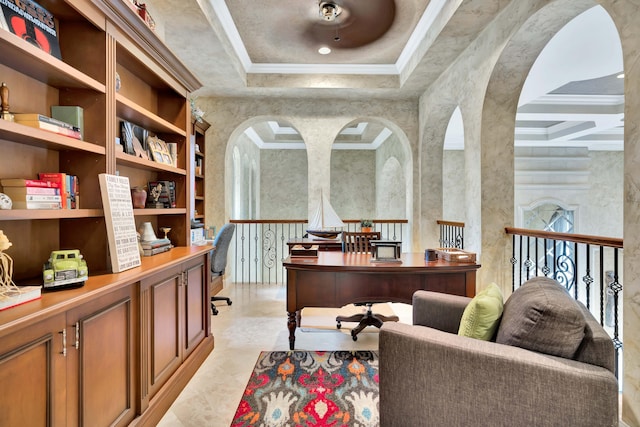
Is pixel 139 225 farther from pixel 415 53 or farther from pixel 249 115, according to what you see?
pixel 415 53

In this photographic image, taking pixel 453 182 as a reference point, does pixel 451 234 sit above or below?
below


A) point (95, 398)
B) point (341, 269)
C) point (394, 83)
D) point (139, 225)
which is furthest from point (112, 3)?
point (394, 83)

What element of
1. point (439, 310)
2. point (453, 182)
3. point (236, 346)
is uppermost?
point (453, 182)

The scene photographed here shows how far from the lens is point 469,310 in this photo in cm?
152

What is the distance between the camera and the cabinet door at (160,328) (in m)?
1.74

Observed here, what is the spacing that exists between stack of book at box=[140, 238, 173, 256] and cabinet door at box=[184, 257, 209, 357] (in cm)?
21

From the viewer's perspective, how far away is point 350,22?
347 cm

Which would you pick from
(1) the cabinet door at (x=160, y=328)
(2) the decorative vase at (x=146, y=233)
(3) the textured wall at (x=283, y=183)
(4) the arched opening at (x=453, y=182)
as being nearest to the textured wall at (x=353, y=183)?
(3) the textured wall at (x=283, y=183)

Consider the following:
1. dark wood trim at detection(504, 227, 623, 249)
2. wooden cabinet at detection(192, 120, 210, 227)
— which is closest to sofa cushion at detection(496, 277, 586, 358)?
dark wood trim at detection(504, 227, 623, 249)

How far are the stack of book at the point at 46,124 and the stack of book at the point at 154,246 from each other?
819 millimetres

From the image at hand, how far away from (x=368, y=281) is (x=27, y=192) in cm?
201

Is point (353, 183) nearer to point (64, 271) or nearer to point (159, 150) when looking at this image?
point (159, 150)

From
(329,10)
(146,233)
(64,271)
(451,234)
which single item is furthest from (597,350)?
(451,234)

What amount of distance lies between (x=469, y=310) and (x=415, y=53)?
11.1 feet
